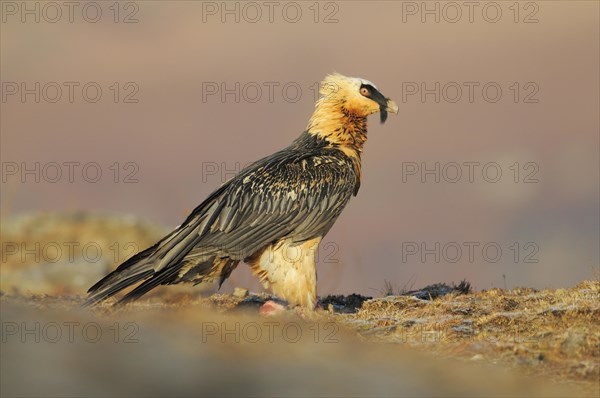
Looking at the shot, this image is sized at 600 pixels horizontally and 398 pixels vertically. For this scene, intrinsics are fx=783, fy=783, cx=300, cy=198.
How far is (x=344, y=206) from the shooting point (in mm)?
12734

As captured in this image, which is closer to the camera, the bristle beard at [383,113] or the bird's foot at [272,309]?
the bird's foot at [272,309]

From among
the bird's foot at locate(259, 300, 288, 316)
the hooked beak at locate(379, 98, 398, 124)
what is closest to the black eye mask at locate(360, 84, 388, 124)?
the hooked beak at locate(379, 98, 398, 124)

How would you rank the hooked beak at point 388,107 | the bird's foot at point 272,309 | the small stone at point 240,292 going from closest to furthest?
the bird's foot at point 272,309 < the hooked beak at point 388,107 < the small stone at point 240,292

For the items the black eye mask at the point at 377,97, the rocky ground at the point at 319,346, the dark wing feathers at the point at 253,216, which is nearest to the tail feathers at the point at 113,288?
the dark wing feathers at the point at 253,216

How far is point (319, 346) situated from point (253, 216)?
18.1 feet

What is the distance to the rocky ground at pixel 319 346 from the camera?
4.97 metres

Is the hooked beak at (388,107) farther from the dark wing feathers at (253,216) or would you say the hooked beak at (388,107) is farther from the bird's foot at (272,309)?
the bird's foot at (272,309)

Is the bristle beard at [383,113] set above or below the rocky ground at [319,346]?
above

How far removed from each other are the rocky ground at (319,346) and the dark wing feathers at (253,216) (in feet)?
2.75

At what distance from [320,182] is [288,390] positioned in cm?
749

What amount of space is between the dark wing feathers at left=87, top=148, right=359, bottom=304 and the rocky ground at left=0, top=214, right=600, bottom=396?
0.84 metres

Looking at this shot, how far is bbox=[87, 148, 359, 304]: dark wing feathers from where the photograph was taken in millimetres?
11562

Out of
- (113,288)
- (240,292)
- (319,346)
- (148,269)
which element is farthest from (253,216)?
(319,346)

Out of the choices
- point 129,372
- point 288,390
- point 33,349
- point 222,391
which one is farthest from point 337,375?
point 33,349
